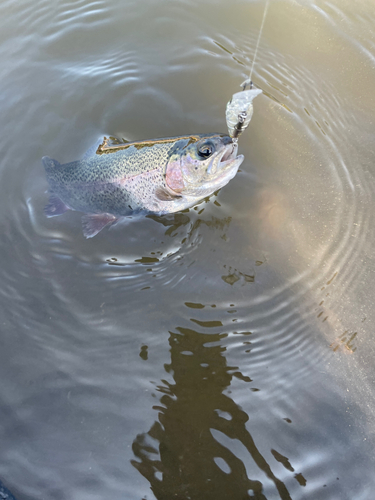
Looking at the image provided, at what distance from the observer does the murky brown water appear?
2807mm

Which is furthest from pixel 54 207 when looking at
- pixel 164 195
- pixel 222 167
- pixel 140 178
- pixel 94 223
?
pixel 222 167

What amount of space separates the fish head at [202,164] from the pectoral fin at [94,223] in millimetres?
804

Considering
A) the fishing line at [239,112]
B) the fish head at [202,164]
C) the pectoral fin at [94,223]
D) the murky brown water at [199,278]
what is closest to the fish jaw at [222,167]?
the fish head at [202,164]

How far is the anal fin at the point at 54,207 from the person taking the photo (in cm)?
373

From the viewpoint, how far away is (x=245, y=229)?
147 inches

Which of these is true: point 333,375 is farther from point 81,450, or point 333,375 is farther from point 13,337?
point 13,337

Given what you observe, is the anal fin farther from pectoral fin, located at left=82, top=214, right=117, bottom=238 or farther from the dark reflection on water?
the dark reflection on water

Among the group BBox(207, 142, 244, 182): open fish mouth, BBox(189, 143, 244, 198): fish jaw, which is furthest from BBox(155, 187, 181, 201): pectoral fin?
BBox(207, 142, 244, 182): open fish mouth

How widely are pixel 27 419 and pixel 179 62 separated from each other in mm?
4736

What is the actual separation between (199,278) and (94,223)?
4.12 feet

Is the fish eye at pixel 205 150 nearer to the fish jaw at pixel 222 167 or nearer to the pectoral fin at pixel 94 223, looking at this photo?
the fish jaw at pixel 222 167

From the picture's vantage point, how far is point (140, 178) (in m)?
3.42

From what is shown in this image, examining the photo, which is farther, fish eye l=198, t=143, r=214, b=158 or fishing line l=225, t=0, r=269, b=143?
fish eye l=198, t=143, r=214, b=158

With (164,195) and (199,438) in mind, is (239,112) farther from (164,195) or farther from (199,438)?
(199,438)
